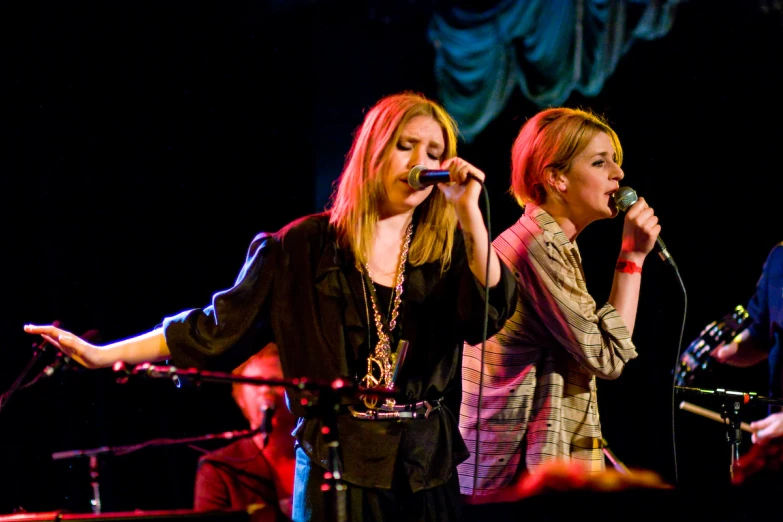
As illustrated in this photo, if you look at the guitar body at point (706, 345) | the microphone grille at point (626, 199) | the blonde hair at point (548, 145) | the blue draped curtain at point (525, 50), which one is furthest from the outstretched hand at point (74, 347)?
the blue draped curtain at point (525, 50)

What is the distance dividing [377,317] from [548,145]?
966 millimetres

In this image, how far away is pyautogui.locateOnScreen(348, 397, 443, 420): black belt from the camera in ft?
6.43

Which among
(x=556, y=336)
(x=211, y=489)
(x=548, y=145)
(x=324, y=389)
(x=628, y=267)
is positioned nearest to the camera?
(x=324, y=389)

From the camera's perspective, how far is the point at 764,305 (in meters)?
3.44

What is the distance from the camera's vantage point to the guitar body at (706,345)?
11.1 feet

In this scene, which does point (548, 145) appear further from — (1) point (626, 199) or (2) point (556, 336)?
(2) point (556, 336)

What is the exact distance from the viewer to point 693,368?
338 cm

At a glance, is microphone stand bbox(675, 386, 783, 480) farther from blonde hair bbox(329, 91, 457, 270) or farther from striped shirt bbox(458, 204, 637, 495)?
blonde hair bbox(329, 91, 457, 270)

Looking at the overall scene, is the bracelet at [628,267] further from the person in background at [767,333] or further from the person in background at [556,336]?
the person in background at [767,333]

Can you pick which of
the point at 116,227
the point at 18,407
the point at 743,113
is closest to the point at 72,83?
the point at 116,227

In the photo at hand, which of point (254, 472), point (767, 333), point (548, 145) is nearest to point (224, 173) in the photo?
point (254, 472)

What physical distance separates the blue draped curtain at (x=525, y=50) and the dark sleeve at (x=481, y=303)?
2.87 m

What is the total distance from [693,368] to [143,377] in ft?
8.43

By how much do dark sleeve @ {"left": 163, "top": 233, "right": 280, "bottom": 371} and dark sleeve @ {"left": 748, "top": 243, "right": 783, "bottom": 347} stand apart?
237cm
